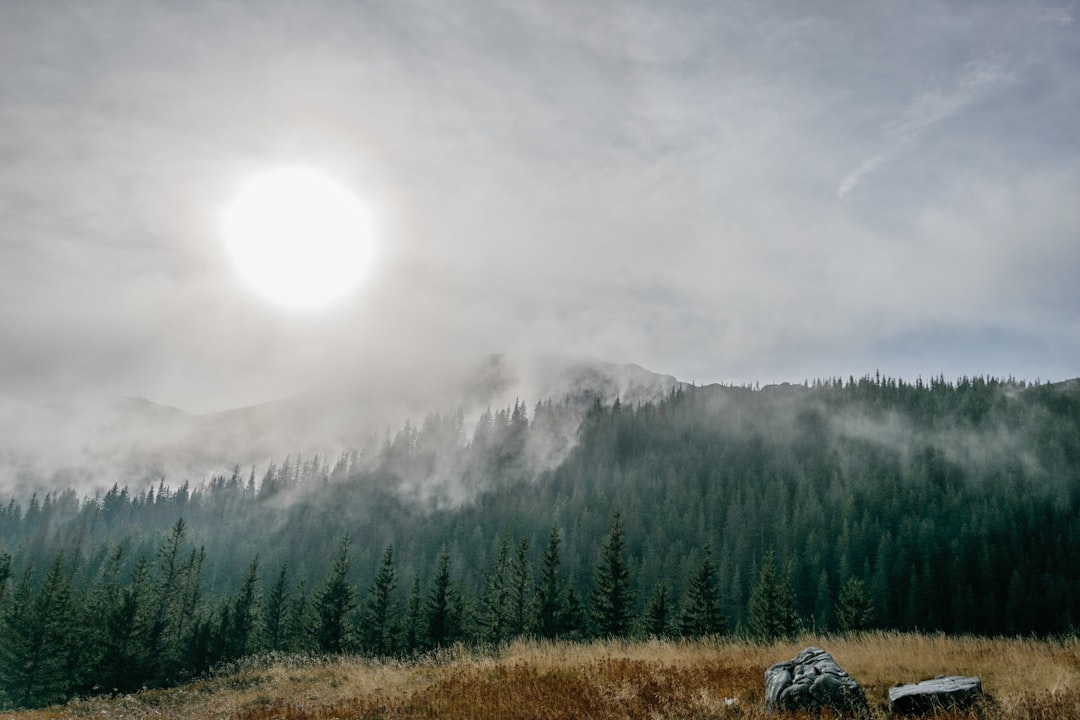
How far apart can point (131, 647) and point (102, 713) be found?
5085cm

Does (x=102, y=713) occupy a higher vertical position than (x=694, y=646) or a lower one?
lower

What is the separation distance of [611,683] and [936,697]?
567 cm

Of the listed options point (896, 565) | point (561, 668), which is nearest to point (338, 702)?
point (561, 668)

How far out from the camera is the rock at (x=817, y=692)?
10.3 m

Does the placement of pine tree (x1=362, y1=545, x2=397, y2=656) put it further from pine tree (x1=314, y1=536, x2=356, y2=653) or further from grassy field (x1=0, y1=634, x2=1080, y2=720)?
grassy field (x1=0, y1=634, x2=1080, y2=720)

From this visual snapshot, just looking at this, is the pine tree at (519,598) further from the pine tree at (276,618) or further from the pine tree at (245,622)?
the pine tree at (245,622)

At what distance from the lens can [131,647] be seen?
190ft

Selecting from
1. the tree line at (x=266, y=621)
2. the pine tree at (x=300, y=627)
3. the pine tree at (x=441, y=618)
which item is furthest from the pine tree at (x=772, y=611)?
→ the pine tree at (x=300, y=627)

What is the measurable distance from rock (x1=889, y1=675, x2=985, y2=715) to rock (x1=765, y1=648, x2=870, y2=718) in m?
0.55

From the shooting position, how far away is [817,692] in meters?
10.4

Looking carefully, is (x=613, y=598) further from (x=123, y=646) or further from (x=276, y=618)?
(x=123, y=646)

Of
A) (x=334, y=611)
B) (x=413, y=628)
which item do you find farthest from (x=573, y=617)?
(x=334, y=611)

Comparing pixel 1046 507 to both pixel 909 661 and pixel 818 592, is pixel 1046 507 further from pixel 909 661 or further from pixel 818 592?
pixel 909 661

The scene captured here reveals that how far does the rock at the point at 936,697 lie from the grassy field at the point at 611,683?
0.99 ft
